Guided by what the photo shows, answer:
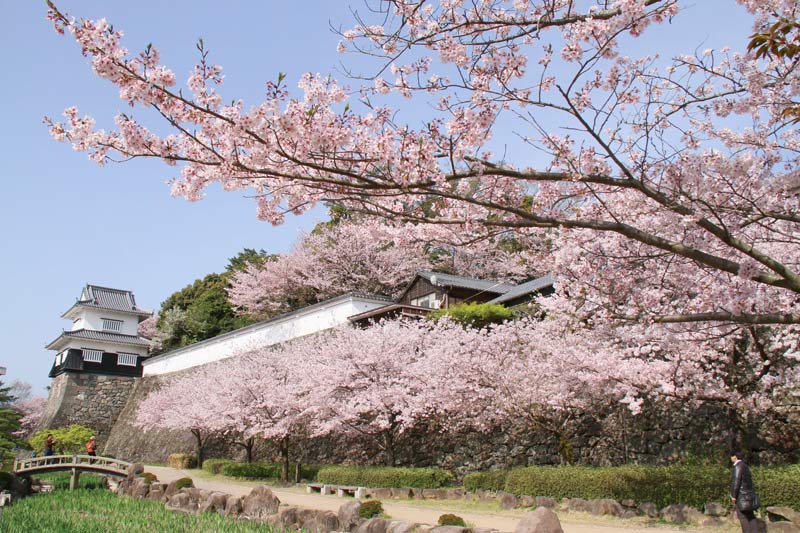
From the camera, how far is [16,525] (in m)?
8.41

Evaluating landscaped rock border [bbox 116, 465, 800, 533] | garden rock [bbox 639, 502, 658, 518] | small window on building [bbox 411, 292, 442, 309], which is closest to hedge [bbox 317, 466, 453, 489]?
landscaped rock border [bbox 116, 465, 800, 533]

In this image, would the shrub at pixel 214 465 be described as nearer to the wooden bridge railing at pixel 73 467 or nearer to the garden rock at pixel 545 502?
the wooden bridge railing at pixel 73 467

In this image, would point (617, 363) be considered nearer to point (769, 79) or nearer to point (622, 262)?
point (622, 262)

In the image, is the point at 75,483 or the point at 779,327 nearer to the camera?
the point at 779,327

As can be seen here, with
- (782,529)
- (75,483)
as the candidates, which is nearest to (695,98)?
(782,529)

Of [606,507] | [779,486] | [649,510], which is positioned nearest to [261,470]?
[606,507]

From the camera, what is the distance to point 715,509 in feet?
27.4

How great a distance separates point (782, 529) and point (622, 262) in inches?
148

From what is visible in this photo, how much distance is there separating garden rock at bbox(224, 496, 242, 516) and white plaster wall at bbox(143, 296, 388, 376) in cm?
995

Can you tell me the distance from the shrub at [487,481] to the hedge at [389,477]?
0.79 meters

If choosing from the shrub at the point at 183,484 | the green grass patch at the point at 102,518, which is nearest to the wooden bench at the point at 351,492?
the shrub at the point at 183,484

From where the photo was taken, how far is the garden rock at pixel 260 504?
9348 millimetres

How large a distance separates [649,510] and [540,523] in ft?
11.4

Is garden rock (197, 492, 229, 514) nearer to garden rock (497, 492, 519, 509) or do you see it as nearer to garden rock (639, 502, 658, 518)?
garden rock (497, 492, 519, 509)
